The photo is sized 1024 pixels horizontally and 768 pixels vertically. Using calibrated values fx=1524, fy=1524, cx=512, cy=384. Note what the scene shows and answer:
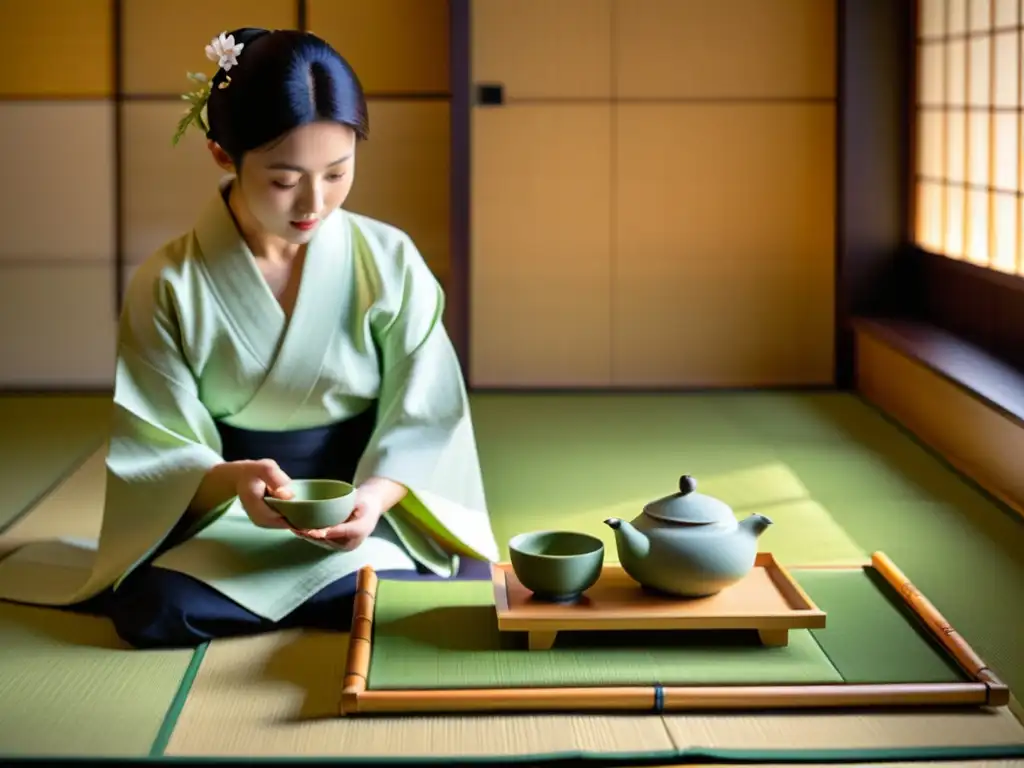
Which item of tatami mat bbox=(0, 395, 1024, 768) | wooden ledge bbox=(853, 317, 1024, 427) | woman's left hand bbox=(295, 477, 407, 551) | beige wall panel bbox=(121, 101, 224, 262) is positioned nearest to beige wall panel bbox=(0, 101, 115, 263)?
beige wall panel bbox=(121, 101, 224, 262)

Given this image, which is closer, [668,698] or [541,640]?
[668,698]

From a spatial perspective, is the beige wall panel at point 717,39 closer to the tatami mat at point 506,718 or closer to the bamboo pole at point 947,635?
the tatami mat at point 506,718

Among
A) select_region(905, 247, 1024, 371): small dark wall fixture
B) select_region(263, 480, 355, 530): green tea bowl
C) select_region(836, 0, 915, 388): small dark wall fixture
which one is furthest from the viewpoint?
select_region(836, 0, 915, 388): small dark wall fixture

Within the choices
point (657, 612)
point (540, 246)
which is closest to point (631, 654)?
point (657, 612)

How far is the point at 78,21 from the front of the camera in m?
5.79

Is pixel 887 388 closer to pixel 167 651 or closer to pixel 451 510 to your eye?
pixel 451 510

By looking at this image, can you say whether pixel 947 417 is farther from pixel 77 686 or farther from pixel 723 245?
pixel 77 686

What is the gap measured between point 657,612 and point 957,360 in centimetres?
250

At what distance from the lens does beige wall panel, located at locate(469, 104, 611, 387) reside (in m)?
5.78

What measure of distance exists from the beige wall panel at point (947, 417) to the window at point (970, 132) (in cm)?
44

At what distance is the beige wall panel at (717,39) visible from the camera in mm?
5734

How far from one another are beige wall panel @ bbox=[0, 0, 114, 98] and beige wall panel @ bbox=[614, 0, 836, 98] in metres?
1.96

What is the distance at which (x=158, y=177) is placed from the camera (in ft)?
19.3

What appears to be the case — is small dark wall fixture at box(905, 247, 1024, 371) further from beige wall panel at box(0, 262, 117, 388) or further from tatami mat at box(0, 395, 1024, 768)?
beige wall panel at box(0, 262, 117, 388)
